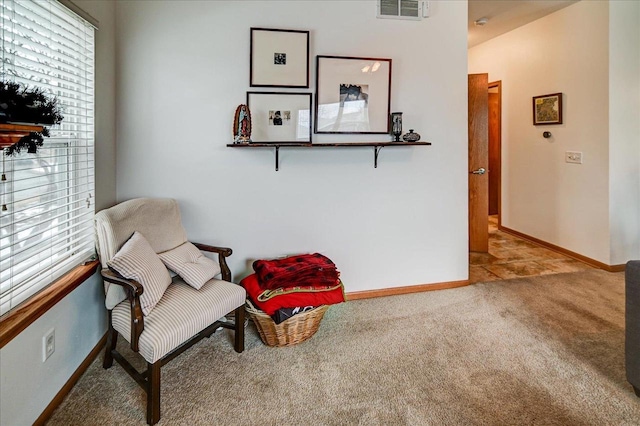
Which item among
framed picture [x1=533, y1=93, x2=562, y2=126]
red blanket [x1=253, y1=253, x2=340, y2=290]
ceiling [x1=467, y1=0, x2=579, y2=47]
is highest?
ceiling [x1=467, y1=0, x2=579, y2=47]

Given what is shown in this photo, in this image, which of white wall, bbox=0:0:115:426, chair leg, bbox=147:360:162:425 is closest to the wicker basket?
chair leg, bbox=147:360:162:425

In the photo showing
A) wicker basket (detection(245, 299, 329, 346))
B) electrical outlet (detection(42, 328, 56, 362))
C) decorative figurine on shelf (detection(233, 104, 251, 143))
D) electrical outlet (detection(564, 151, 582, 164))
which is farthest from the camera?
electrical outlet (detection(564, 151, 582, 164))

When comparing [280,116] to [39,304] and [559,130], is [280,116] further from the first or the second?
[559,130]

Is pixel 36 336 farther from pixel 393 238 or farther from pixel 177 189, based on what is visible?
pixel 393 238

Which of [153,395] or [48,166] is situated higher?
[48,166]

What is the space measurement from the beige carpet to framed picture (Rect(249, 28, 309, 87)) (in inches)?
71.0

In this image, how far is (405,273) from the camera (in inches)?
127

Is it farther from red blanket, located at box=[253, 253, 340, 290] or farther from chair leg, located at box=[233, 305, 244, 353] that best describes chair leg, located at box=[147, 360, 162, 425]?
red blanket, located at box=[253, 253, 340, 290]

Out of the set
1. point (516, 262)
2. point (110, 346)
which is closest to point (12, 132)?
point (110, 346)

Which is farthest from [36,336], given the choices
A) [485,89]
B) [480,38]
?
[480,38]

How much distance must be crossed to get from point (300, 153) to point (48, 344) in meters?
1.94

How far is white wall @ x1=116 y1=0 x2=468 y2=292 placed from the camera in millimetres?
2623

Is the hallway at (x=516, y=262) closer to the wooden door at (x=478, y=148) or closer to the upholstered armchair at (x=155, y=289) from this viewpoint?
the wooden door at (x=478, y=148)

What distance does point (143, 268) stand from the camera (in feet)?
6.31
